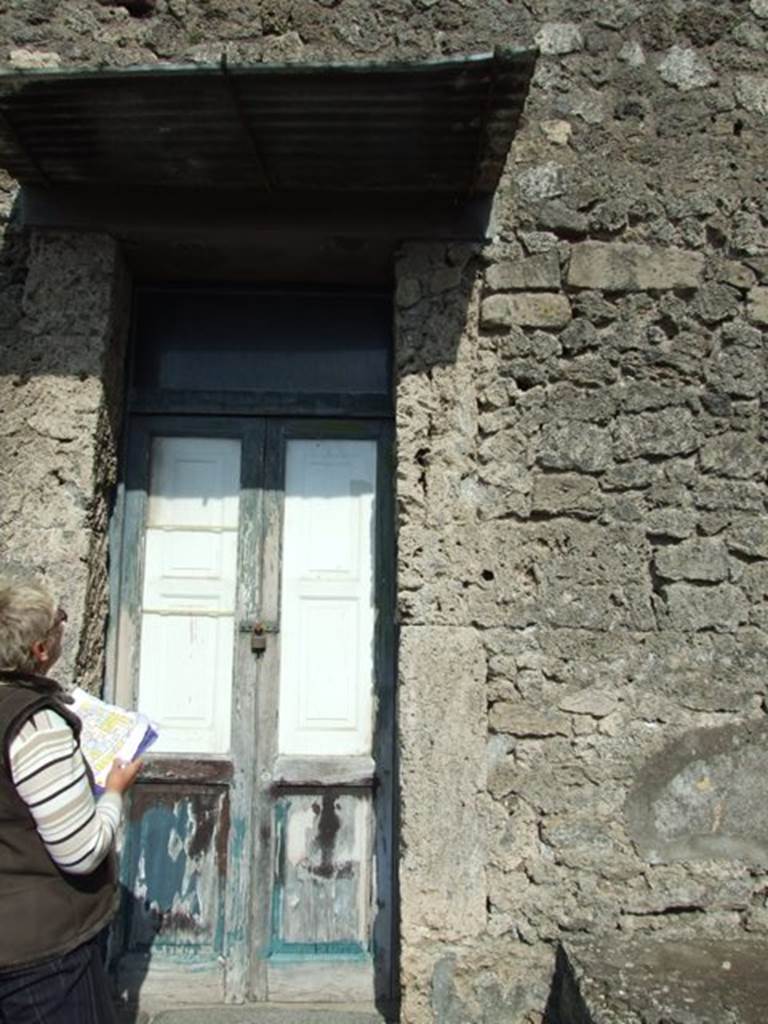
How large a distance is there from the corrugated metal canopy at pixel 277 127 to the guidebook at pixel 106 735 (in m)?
1.65

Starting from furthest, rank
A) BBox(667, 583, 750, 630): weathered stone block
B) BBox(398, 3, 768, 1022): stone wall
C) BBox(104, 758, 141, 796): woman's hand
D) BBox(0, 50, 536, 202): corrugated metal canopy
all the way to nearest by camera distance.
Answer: BBox(667, 583, 750, 630): weathered stone block, BBox(398, 3, 768, 1022): stone wall, BBox(0, 50, 536, 202): corrugated metal canopy, BBox(104, 758, 141, 796): woman's hand

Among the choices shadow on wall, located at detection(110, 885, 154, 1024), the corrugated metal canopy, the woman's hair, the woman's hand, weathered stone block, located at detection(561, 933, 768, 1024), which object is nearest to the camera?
the woman's hair

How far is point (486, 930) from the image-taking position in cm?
286

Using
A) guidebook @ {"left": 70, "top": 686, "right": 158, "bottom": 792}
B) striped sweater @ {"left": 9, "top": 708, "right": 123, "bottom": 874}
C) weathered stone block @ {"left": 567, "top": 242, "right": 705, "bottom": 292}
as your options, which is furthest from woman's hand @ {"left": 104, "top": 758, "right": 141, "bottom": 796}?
weathered stone block @ {"left": 567, "top": 242, "right": 705, "bottom": 292}

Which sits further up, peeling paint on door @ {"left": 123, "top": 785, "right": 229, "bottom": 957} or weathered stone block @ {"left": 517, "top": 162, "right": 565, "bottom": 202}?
weathered stone block @ {"left": 517, "top": 162, "right": 565, "bottom": 202}

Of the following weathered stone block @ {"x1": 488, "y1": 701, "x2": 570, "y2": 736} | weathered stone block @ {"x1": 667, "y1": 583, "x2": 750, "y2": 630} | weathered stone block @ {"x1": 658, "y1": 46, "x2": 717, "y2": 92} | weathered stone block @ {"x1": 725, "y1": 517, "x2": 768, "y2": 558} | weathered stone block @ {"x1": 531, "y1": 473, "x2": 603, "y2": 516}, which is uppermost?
weathered stone block @ {"x1": 658, "y1": 46, "x2": 717, "y2": 92}

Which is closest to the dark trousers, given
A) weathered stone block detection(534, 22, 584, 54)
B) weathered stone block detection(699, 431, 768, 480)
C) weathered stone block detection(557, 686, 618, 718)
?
weathered stone block detection(557, 686, 618, 718)

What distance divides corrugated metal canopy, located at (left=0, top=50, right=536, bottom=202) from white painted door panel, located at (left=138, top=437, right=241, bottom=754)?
3.20 ft

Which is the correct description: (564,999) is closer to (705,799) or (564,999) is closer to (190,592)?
(705,799)

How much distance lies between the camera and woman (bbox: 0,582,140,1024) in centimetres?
192

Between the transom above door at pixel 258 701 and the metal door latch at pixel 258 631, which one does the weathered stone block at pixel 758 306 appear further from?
the metal door latch at pixel 258 631

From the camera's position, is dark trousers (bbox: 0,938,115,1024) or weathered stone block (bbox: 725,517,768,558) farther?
weathered stone block (bbox: 725,517,768,558)

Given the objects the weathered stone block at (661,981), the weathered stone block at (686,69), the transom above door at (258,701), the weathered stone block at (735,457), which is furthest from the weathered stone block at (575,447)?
the weathered stone block at (661,981)

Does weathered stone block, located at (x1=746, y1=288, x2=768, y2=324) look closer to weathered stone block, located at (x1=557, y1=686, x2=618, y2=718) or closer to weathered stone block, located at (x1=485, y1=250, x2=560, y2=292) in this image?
weathered stone block, located at (x1=485, y1=250, x2=560, y2=292)
